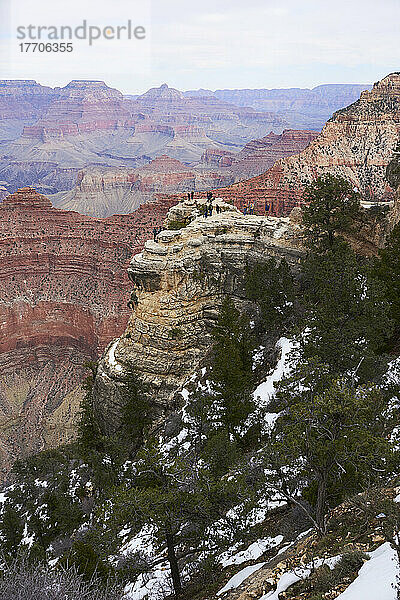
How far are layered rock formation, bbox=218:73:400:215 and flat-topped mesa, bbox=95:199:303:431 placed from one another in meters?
46.2

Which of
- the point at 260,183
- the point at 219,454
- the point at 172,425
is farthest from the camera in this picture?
the point at 260,183

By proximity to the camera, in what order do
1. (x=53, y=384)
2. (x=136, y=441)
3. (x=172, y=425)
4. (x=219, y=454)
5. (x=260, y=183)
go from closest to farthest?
(x=219, y=454) < (x=172, y=425) < (x=136, y=441) < (x=53, y=384) < (x=260, y=183)

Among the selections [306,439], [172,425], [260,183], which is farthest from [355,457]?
[260,183]

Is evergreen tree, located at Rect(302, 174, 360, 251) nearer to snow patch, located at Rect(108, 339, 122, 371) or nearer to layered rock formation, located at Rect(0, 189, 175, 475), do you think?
snow patch, located at Rect(108, 339, 122, 371)

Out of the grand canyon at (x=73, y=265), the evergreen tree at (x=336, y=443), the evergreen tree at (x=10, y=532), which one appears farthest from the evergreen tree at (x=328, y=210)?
the grand canyon at (x=73, y=265)

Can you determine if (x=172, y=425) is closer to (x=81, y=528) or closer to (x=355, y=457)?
(x=81, y=528)

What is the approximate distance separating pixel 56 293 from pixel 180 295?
139 ft

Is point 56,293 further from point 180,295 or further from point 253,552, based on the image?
point 253,552

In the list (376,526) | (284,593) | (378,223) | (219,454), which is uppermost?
(378,223)

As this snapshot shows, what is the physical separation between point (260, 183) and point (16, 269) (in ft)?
154

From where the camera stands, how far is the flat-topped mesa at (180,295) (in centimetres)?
3044

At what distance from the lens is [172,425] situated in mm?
25281

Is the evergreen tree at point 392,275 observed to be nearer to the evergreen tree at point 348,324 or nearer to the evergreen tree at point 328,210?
the evergreen tree at point 348,324

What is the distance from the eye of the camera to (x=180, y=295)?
31.1 meters
